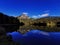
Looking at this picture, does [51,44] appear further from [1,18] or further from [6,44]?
[1,18]

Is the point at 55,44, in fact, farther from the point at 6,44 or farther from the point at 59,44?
the point at 6,44

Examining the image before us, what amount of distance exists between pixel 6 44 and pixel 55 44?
406 inches

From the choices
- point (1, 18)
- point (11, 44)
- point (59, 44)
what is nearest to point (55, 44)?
point (59, 44)

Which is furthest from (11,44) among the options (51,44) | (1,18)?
(1,18)

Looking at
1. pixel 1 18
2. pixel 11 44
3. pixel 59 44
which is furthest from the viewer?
pixel 1 18

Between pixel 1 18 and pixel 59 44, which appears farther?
pixel 1 18

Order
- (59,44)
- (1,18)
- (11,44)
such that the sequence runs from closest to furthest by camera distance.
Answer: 1. (11,44)
2. (59,44)
3. (1,18)

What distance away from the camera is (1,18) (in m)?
159

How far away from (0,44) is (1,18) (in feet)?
468

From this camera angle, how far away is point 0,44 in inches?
755

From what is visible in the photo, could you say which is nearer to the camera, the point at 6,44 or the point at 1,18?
the point at 6,44

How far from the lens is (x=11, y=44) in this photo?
18.8 meters

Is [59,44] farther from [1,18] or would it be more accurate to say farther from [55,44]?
[1,18]

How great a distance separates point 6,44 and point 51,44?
9.98m
